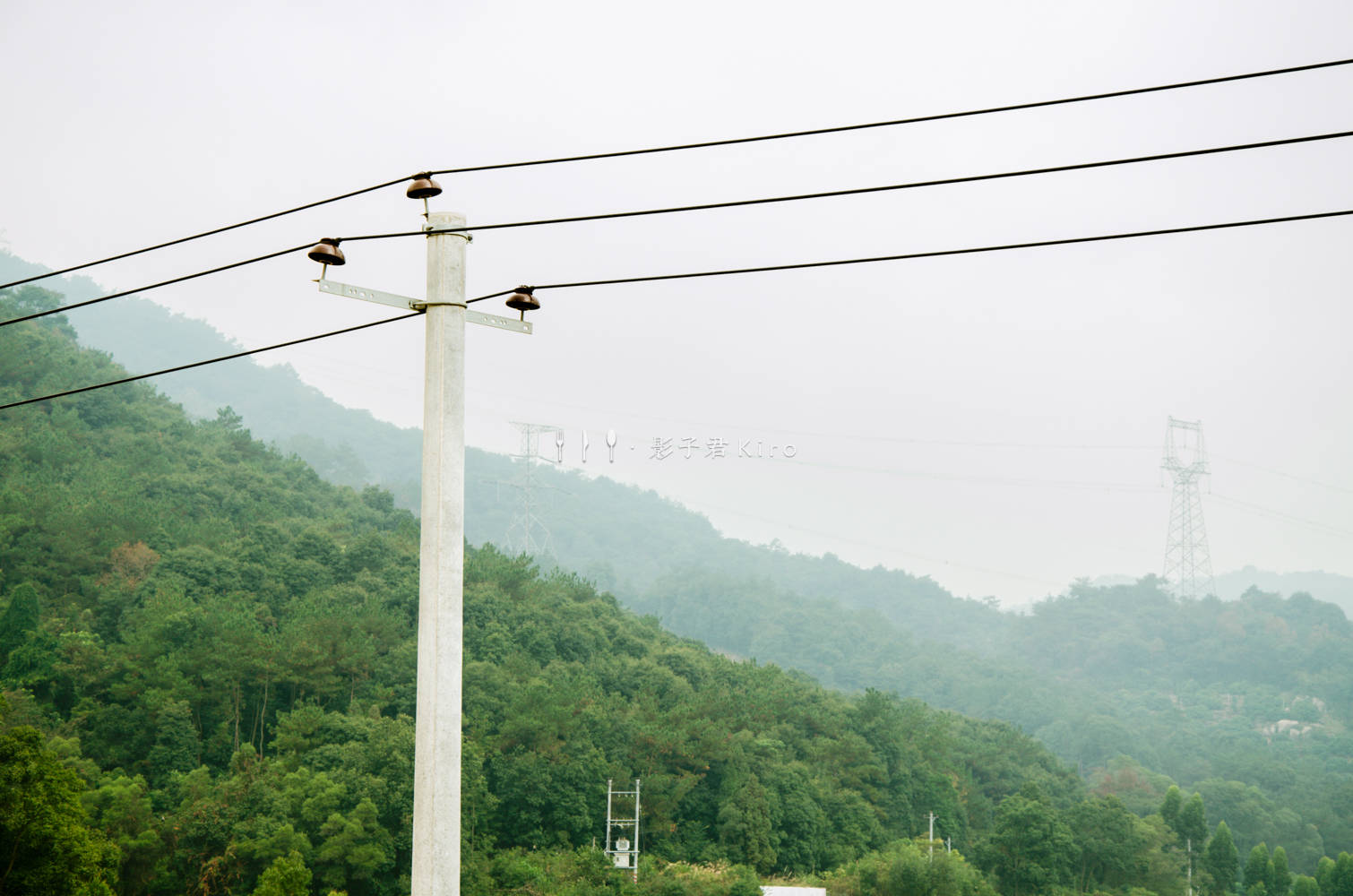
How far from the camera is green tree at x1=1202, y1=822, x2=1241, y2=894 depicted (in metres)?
40.6

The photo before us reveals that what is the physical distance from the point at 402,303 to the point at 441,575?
1364 mm

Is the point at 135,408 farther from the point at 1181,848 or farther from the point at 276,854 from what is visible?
the point at 1181,848

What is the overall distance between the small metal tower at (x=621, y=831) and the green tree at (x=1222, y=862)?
24031 mm

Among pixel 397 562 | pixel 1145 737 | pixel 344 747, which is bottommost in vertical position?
pixel 1145 737

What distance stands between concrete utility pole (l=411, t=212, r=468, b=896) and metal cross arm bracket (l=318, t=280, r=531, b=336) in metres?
0.19

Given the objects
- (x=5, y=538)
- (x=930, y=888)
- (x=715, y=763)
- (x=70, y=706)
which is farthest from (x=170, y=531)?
(x=930, y=888)

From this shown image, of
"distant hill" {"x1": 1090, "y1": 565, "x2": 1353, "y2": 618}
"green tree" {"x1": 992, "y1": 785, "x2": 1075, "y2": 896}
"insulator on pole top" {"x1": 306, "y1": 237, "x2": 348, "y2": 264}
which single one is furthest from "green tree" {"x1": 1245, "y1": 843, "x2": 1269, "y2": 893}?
"distant hill" {"x1": 1090, "y1": 565, "x2": 1353, "y2": 618}

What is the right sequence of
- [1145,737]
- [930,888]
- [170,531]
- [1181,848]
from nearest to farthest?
[930,888], [170,531], [1181,848], [1145,737]

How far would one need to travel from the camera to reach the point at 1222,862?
40.8 m

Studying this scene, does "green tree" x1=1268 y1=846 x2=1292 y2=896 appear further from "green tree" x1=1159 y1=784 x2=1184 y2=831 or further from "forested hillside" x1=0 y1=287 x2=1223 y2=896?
"forested hillside" x1=0 y1=287 x2=1223 y2=896

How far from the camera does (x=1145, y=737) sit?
219 ft

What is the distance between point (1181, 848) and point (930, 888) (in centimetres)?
1826

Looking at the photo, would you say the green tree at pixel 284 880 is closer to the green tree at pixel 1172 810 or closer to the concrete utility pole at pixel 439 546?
the concrete utility pole at pixel 439 546

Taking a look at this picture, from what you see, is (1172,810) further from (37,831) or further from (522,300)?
(522,300)
